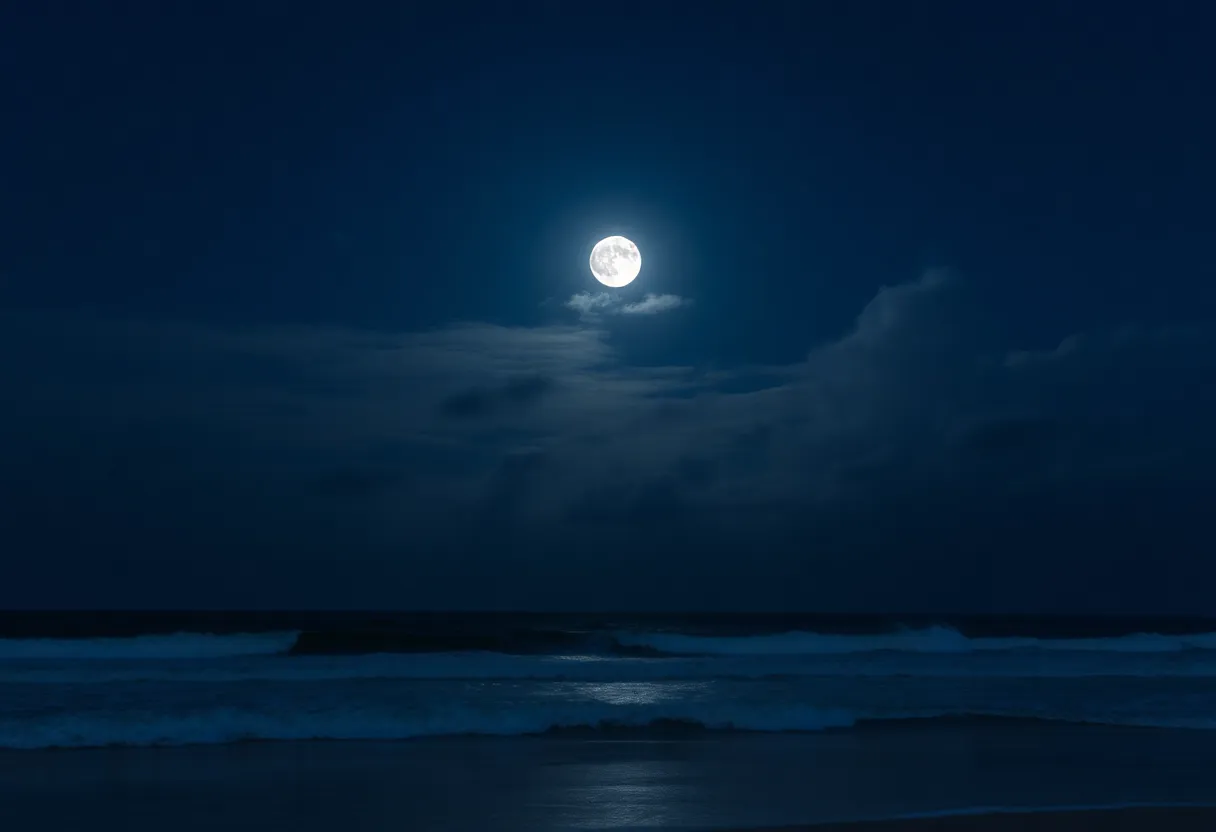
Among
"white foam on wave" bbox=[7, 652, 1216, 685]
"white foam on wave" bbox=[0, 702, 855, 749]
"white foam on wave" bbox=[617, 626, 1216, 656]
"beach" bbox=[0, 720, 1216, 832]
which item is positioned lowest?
"beach" bbox=[0, 720, 1216, 832]

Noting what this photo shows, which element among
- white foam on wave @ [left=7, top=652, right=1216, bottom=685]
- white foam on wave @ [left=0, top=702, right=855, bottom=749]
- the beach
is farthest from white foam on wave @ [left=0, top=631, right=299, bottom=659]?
the beach

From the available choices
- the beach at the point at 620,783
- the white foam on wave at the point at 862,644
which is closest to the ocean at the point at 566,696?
the beach at the point at 620,783

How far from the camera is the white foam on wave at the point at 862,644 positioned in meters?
32.9

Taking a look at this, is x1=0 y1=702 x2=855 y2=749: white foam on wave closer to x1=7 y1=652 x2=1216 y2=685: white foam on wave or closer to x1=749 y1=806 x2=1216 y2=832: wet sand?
x1=7 y1=652 x2=1216 y2=685: white foam on wave

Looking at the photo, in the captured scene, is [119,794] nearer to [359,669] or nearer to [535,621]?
[359,669]

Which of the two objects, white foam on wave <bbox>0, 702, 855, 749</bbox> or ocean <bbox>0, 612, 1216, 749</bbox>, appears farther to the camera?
ocean <bbox>0, 612, 1216, 749</bbox>

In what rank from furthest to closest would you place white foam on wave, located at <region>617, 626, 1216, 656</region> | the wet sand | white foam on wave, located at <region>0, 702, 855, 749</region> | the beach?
1. white foam on wave, located at <region>617, 626, 1216, 656</region>
2. white foam on wave, located at <region>0, 702, 855, 749</region>
3. the beach
4. the wet sand

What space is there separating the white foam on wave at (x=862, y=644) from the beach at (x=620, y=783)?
66.1 ft

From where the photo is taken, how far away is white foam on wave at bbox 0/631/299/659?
Result: 93.1 ft

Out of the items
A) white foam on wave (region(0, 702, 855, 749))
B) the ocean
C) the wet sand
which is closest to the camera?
the wet sand

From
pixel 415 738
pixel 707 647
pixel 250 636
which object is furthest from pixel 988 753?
pixel 250 636

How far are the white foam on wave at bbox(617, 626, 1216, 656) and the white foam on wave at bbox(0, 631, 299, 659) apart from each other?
10853 mm

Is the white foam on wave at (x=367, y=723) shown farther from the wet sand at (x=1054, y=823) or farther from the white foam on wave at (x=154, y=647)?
the white foam on wave at (x=154, y=647)

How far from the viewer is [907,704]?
15.3m
